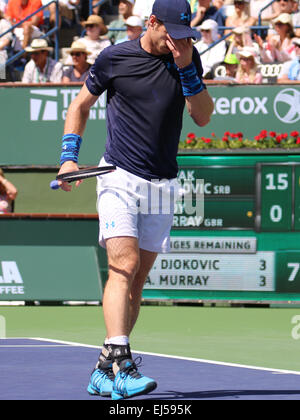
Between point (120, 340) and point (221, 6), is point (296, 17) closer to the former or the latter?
point (221, 6)

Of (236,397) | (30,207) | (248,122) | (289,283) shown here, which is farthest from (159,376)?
(30,207)

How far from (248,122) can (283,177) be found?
56.0 inches

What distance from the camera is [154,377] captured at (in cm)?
747

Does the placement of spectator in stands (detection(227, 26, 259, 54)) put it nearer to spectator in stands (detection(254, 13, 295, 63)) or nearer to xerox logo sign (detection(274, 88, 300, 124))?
spectator in stands (detection(254, 13, 295, 63))

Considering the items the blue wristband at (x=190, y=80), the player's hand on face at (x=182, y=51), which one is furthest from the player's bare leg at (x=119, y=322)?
the player's hand on face at (x=182, y=51)

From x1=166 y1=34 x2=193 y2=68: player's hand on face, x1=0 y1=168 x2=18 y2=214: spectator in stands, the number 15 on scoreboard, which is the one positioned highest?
x1=166 y1=34 x2=193 y2=68: player's hand on face

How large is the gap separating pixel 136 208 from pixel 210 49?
1064cm

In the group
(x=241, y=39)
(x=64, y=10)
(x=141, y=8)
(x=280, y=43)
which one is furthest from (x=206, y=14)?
(x=64, y=10)

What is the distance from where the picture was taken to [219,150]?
1387cm

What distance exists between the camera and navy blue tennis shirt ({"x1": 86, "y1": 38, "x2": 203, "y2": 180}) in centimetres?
656

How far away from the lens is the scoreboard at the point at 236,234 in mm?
13586

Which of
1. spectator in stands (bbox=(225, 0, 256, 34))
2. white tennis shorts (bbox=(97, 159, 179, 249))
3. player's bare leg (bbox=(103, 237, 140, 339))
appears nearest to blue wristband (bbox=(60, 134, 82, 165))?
white tennis shorts (bbox=(97, 159, 179, 249))

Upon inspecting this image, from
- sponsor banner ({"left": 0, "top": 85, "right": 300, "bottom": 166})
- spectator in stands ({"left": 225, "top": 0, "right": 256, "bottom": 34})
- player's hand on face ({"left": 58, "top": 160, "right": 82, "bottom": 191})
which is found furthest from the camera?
spectator in stands ({"left": 225, "top": 0, "right": 256, "bottom": 34})

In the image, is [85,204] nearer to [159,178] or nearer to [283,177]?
[283,177]
